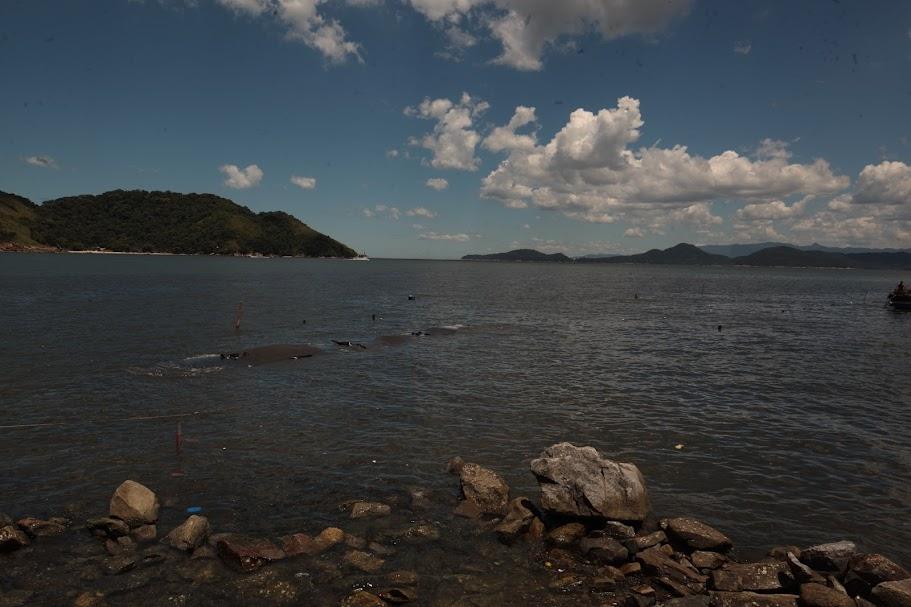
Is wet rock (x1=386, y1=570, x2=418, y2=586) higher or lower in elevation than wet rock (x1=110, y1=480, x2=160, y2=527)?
lower

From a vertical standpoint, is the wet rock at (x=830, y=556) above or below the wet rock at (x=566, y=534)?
above

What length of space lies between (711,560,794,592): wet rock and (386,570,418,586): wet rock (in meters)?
8.13

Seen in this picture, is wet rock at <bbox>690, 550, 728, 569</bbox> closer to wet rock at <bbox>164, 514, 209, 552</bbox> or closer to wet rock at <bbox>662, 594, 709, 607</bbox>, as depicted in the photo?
wet rock at <bbox>662, 594, 709, 607</bbox>

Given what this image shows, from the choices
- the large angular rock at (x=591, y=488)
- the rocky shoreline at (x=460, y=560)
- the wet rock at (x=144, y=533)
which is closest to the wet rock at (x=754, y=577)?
the rocky shoreline at (x=460, y=560)

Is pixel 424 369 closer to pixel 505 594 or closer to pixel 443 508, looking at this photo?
pixel 443 508

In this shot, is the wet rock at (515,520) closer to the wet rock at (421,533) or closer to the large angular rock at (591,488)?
the large angular rock at (591,488)

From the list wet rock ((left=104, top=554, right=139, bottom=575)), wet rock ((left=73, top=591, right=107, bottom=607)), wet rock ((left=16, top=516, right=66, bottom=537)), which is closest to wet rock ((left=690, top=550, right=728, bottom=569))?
wet rock ((left=73, top=591, right=107, bottom=607))

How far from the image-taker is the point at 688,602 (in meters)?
12.7

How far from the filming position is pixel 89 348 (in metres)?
44.6

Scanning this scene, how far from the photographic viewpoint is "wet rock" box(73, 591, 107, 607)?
41.3 ft

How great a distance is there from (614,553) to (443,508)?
6143mm

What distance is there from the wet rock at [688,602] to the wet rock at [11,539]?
1818 centimetres

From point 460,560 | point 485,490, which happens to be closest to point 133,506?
point 460,560

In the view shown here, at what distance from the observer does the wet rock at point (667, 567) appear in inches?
553
